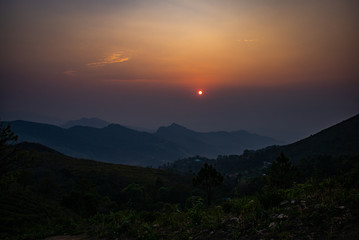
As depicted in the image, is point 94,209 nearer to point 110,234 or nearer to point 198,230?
point 110,234

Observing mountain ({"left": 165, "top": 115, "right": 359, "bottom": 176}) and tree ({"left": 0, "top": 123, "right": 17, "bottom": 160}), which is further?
mountain ({"left": 165, "top": 115, "right": 359, "bottom": 176})

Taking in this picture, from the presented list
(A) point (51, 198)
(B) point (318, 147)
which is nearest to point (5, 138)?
(A) point (51, 198)

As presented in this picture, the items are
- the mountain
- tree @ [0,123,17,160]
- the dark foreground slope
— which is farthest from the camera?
the mountain

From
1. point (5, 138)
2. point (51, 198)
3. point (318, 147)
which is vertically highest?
point (5, 138)

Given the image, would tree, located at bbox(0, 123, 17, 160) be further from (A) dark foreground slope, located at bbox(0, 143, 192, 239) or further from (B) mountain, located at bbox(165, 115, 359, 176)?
(B) mountain, located at bbox(165, 115, 359, 176)

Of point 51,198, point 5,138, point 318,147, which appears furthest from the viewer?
point 318,147

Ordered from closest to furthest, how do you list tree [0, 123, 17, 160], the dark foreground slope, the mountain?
tree [0, 123, 17, 160]
the dark foreground slope
the mountain

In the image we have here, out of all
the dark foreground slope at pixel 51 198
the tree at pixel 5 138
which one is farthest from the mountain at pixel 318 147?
the tree at pixel 5 138

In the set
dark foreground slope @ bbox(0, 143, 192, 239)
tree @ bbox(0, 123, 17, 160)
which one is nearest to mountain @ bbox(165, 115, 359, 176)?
dark foreground slope @ bbox(0, 143, 192, 239)

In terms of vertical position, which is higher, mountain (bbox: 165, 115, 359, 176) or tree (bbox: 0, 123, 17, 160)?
tree (bbox: 0, 123, 17, 160)

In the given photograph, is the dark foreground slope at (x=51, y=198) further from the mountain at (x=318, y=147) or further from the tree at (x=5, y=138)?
the mountain at (x=318, y=147)

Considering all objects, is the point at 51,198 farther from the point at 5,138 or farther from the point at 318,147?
the point at 318,147

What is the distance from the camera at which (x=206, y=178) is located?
3838cm

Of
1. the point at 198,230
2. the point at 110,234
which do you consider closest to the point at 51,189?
the point at 110,234
